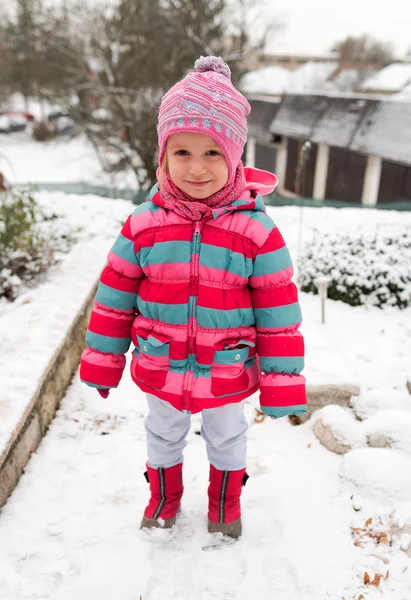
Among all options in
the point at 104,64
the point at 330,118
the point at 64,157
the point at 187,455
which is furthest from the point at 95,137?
the point at 187,455

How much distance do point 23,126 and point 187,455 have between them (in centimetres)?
3640

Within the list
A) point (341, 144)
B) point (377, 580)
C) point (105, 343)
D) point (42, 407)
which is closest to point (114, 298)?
point (105, 343)

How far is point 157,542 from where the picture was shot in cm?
213

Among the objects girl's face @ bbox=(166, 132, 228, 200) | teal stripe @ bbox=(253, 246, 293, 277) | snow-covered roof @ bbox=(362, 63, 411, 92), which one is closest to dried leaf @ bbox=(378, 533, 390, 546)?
teal stripe @ bbox=(253, 246, 293, 277)

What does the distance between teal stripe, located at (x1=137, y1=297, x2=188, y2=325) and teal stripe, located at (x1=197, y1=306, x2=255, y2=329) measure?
5 centimetres

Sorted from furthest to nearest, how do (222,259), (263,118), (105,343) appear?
(263,118) → (105,343) → (222,259)

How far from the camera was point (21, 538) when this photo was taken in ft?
6.96

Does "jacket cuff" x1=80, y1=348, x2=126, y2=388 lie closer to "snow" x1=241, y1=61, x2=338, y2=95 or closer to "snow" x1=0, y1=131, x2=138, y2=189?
"snow" x1=0, y1=131, x2=138, y2=189

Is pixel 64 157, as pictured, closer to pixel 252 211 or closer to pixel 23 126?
pixel 23 126

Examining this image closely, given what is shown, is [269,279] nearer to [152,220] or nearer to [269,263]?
[269,263]

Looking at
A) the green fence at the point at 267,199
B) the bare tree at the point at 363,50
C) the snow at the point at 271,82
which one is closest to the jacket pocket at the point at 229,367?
the green fence at the point at 267,199

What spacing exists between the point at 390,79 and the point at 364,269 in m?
33.1

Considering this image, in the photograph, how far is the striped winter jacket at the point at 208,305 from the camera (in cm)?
170

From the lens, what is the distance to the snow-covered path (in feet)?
6.32
